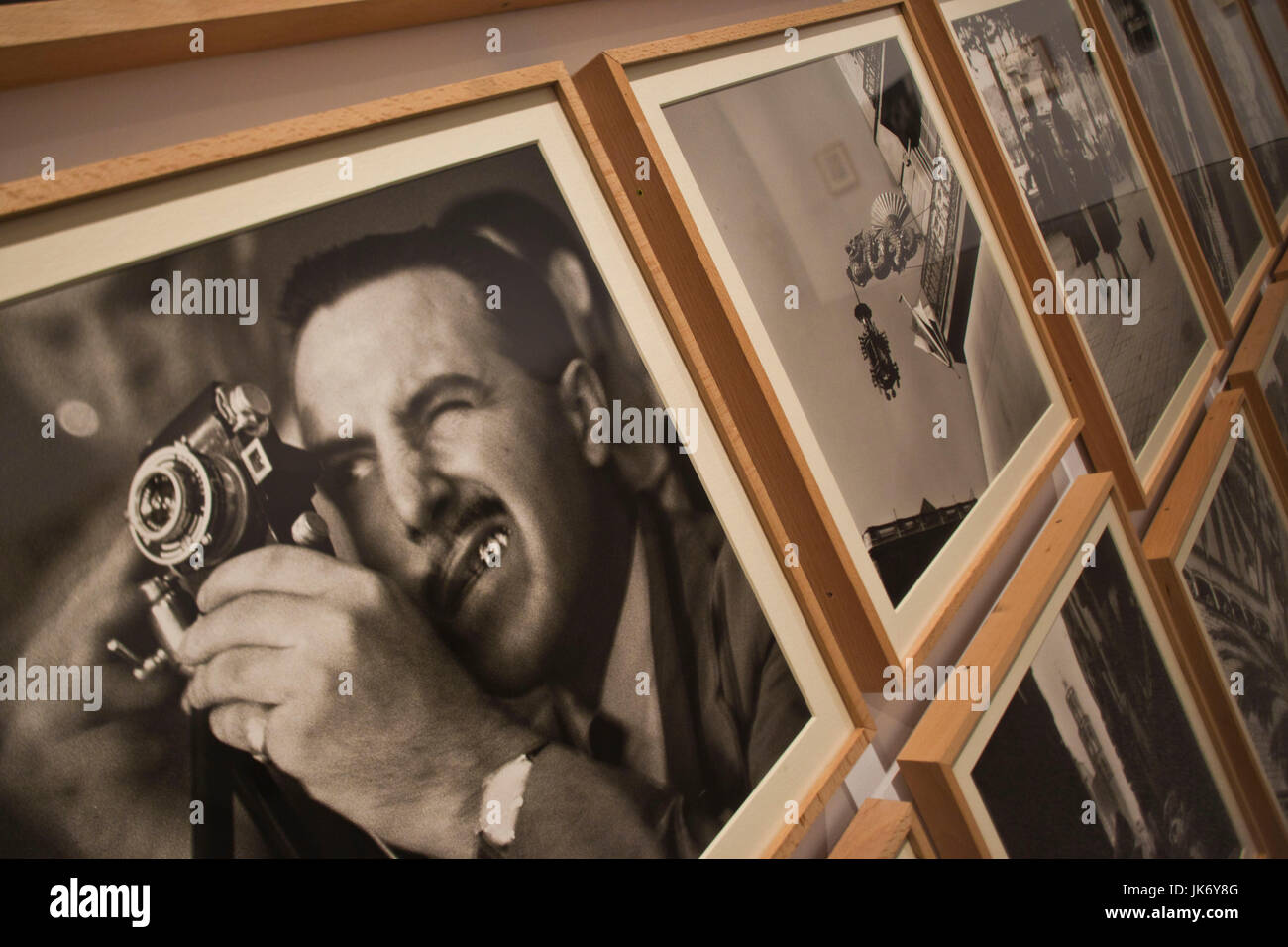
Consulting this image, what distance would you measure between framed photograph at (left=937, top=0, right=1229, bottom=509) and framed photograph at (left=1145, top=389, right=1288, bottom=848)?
7cm

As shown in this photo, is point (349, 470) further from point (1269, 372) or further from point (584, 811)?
point (1269, 372)

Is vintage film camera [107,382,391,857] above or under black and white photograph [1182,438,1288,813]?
above

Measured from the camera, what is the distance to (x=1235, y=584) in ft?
6.34

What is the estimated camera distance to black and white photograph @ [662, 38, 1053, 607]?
1.13 metres

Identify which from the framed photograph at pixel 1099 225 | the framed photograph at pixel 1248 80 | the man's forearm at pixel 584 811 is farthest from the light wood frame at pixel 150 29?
the framed photograph at pixel 1248 80

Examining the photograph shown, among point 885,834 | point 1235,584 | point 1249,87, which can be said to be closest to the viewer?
point 885,834

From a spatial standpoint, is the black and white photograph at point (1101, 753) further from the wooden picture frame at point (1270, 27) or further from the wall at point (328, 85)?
the wooden picture frame at point (1270, 27)

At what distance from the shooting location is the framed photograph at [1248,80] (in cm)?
289

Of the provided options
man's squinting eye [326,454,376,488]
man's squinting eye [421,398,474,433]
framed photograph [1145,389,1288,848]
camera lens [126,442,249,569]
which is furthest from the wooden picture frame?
camera lens [126,442,249,569]

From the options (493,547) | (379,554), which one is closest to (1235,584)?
(493,547)

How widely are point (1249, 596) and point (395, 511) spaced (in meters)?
1.84

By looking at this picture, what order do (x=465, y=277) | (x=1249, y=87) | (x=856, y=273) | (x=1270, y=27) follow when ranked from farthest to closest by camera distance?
1. (x=1270, y=27)
2. (x=1249, y=87)
3. (x=856, y=273)
4. (x=465, y=277)

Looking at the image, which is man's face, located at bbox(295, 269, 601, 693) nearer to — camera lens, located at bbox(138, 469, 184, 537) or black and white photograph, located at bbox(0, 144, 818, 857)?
black and white photograph, located at bbox(0, 144, 818, 857)

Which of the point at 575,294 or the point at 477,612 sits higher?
the point at 575,294
